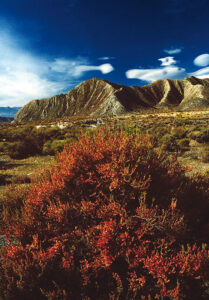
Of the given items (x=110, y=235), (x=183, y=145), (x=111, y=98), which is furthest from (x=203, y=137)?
(x=111, y=98)

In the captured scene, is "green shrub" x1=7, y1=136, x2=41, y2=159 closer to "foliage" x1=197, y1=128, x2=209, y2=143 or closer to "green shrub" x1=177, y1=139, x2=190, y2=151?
"green shrub" x1=177, y1=139, x2=190, y2=151

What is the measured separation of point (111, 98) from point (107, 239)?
358ft

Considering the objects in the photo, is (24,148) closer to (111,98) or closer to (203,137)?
(203,137)

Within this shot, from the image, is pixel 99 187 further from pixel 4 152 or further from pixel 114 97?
pixel 114 97

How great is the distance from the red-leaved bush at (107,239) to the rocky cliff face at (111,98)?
317 feet

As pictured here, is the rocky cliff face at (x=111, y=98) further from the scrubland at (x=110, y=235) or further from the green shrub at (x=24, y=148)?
the scrubland at (x=110, y=235)

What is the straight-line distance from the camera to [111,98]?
107 m

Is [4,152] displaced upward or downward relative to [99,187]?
downward

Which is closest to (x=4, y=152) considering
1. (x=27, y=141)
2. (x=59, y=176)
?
(x=27, y=141)

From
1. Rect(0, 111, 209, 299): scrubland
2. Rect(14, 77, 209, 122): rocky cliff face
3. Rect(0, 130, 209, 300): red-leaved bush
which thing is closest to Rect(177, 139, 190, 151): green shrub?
Rect(0, 111, 209, 299): scrubland

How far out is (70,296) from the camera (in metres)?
2.36

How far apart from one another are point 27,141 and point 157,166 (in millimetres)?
12955

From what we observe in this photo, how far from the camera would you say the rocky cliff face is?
349 feet

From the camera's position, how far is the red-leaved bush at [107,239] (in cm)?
241
